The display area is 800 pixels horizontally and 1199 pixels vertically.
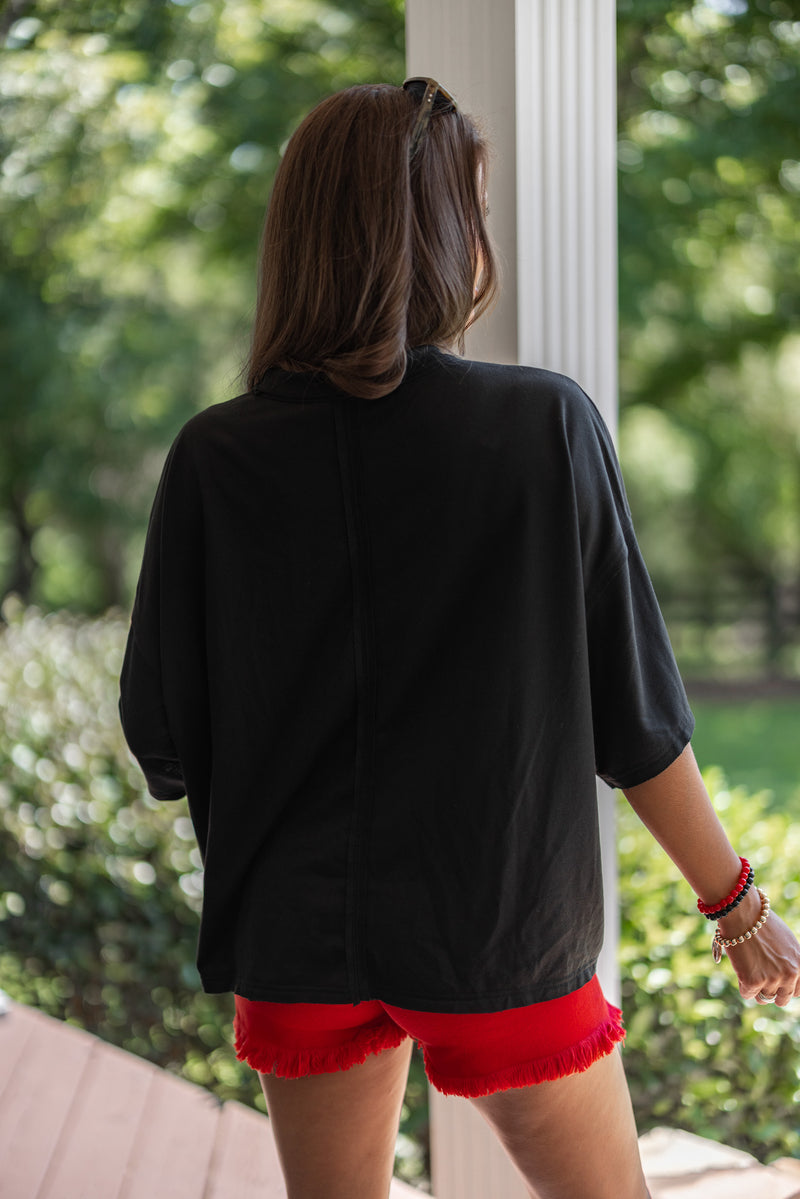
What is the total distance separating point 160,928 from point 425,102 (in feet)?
7.93

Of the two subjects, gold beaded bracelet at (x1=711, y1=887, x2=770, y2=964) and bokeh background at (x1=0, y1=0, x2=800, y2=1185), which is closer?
gold beaded bracelet at (x1=711, y1=887, x2=770, y2=964)

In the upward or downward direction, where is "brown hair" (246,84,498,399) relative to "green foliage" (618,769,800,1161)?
upward

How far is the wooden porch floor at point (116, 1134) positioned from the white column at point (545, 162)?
→ 3.45ft

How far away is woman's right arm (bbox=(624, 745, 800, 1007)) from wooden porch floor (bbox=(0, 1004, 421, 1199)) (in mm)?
1161

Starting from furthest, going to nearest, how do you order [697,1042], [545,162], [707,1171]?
[697,1042], [707,1171], [545,162]

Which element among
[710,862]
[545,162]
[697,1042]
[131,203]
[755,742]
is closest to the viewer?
[710,862]

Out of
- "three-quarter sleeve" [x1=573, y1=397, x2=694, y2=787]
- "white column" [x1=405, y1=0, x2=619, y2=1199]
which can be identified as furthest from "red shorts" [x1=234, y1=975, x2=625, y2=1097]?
"white column" [x1=405, y1=0, x2=619, y2=1199]

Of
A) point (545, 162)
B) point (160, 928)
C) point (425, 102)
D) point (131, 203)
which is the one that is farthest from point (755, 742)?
point (425, 102)

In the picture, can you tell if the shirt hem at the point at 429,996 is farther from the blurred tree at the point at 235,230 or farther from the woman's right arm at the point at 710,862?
the blurred tree at the point at 235,230

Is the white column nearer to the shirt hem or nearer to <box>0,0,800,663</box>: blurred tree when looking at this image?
<box>0,0,800,663</box>: blurred tree

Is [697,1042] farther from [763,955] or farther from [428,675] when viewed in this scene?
[428,675]

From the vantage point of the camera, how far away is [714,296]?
28.3 ft

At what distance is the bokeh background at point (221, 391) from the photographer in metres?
2.53

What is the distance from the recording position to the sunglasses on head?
1050 mm
